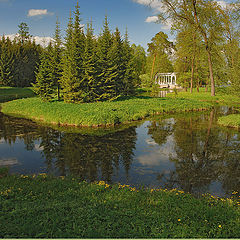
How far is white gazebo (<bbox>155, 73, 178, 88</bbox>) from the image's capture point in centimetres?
7912

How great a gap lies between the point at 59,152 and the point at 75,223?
9094 mm

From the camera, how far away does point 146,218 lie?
566cm

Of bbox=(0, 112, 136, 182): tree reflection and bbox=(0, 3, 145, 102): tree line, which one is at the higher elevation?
bbox=(0, 3, 145, 102): tree line

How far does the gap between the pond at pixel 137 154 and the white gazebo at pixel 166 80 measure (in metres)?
60.0

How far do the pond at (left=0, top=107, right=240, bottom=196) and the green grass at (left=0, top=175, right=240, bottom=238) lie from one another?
2.21m

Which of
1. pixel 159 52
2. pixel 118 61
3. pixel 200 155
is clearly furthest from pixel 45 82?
pixel 159 52

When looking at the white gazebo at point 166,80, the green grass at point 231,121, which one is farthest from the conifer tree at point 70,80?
the white gazebo at point 166,80

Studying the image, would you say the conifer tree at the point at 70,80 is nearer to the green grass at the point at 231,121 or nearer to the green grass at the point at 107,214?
the green grass at the point at 231,121

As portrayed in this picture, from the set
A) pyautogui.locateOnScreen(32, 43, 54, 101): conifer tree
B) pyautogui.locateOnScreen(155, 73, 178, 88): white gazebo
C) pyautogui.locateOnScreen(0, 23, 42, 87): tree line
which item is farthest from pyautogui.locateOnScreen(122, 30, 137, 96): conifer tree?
pyautogui.locateOnScreen(155, 73, 178, 88): white gazebo

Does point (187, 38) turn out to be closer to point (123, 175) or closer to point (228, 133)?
point (228, 133)

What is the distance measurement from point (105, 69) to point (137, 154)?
73.8ft

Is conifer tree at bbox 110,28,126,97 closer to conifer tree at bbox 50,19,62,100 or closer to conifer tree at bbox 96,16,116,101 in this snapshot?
conifer tree at bbox 96,16,116,101

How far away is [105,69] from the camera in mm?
33594

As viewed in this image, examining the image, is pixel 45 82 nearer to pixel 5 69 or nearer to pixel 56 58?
pixel 56 58
